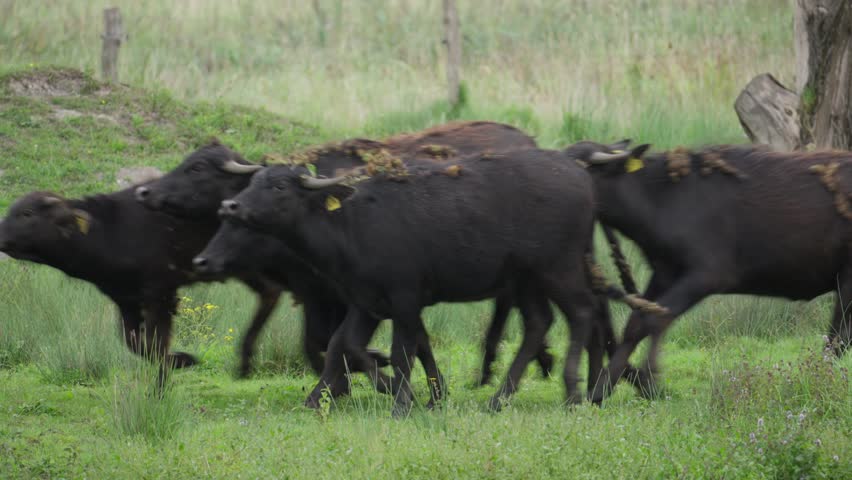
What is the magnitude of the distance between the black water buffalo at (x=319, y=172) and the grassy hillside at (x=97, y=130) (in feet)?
23.2

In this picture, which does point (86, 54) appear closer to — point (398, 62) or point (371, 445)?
point (398, 62)

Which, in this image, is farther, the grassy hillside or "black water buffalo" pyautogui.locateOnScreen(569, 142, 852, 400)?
the grassy hillside

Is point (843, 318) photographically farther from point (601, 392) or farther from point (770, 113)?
point (770, 113)

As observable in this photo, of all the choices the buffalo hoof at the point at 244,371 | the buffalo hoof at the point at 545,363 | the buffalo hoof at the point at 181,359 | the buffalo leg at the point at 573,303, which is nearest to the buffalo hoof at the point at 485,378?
the buffalo hoof at the point at 545,363

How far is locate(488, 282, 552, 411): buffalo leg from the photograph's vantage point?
27.5ft

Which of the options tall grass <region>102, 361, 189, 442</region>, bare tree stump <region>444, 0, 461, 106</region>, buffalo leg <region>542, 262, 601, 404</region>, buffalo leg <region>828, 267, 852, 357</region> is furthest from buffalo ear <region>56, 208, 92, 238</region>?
bare tree stump <region>444, 0, 461, 106</region>

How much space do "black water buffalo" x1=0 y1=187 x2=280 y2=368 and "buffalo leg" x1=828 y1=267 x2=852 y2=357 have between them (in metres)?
4.47

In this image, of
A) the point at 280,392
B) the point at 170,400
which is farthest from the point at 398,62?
the point at 170,400

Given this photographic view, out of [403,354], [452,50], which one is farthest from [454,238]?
[452,50]

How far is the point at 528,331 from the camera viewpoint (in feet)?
28.3

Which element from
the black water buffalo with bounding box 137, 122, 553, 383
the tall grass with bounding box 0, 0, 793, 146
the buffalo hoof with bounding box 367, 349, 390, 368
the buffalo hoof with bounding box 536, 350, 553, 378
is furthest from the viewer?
the tall grass with bounding box 0, 0, 793, 146

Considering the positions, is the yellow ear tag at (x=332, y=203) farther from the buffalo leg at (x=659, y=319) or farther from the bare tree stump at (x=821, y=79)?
the bare tree stump at (x=821, y=79)

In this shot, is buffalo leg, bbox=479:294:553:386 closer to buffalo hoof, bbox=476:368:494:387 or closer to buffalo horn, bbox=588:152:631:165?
buffalo hoof, bbox=476:368:494:387

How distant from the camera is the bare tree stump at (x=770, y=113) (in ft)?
41.3
